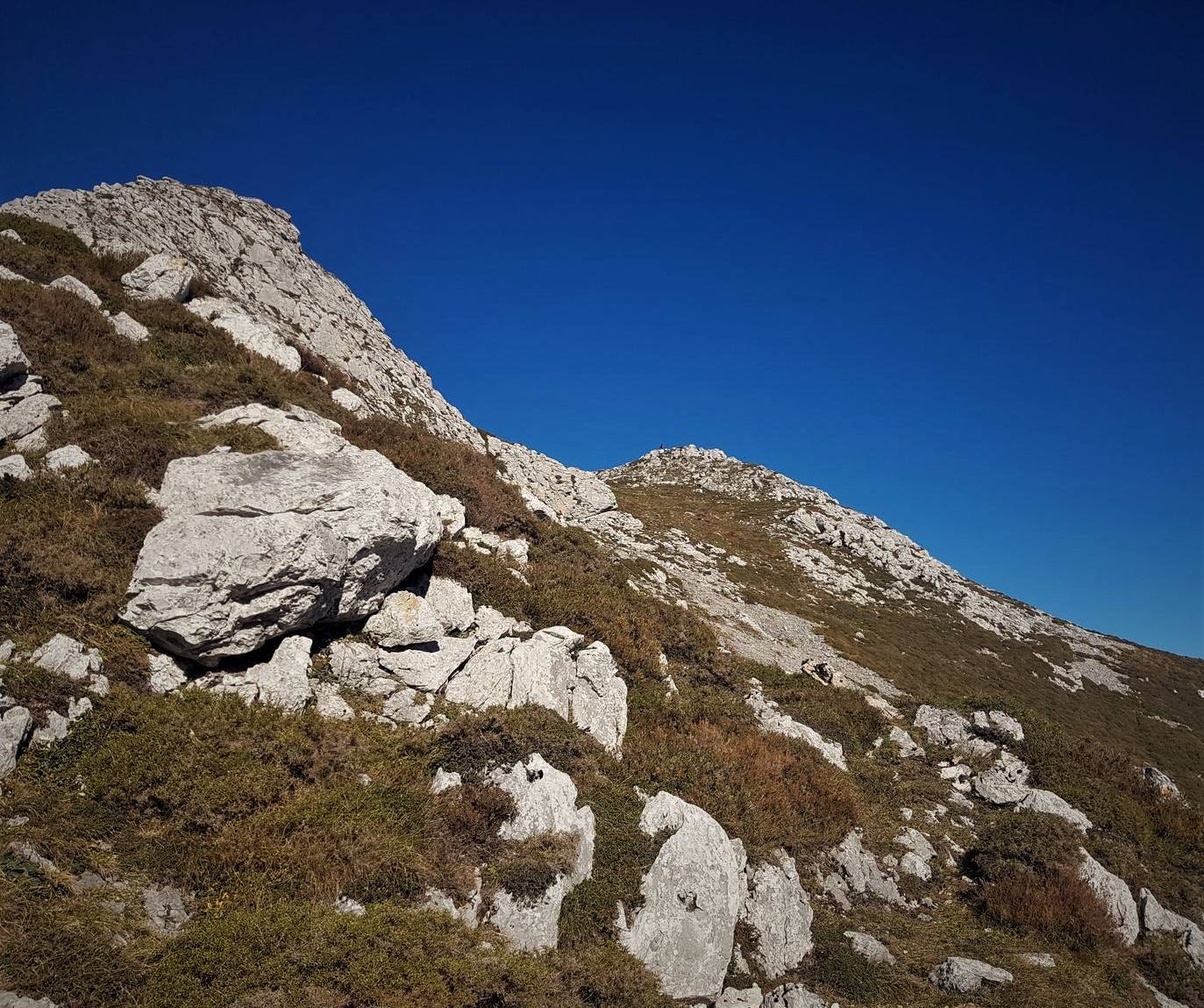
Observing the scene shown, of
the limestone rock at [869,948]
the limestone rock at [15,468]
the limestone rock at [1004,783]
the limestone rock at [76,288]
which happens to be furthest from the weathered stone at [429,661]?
the limestone rock at [1004,783]

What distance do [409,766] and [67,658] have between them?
647cm

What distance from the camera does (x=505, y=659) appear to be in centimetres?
1476

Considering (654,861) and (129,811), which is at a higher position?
(654,861)

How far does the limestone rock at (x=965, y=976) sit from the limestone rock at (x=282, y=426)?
19.6 m

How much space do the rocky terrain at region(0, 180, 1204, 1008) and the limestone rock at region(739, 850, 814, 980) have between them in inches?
2.5

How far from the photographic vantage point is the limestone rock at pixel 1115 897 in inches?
558

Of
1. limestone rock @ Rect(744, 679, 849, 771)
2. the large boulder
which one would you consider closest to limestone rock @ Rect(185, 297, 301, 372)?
the large boulder

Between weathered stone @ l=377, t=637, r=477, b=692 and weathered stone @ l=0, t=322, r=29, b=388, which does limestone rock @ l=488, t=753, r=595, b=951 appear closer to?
weathered stone @ l=377, t=637, r=477, b=692

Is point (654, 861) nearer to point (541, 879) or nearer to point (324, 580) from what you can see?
point (541, 879)

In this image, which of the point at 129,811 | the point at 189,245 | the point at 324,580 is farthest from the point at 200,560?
the point at 189,245

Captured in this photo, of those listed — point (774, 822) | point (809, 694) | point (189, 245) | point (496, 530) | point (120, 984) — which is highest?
point (189, 245)

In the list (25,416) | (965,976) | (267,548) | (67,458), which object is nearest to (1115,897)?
(965,976)

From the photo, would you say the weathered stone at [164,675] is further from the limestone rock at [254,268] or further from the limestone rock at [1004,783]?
the limestone rock at [1004,783]

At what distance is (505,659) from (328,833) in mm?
5892
